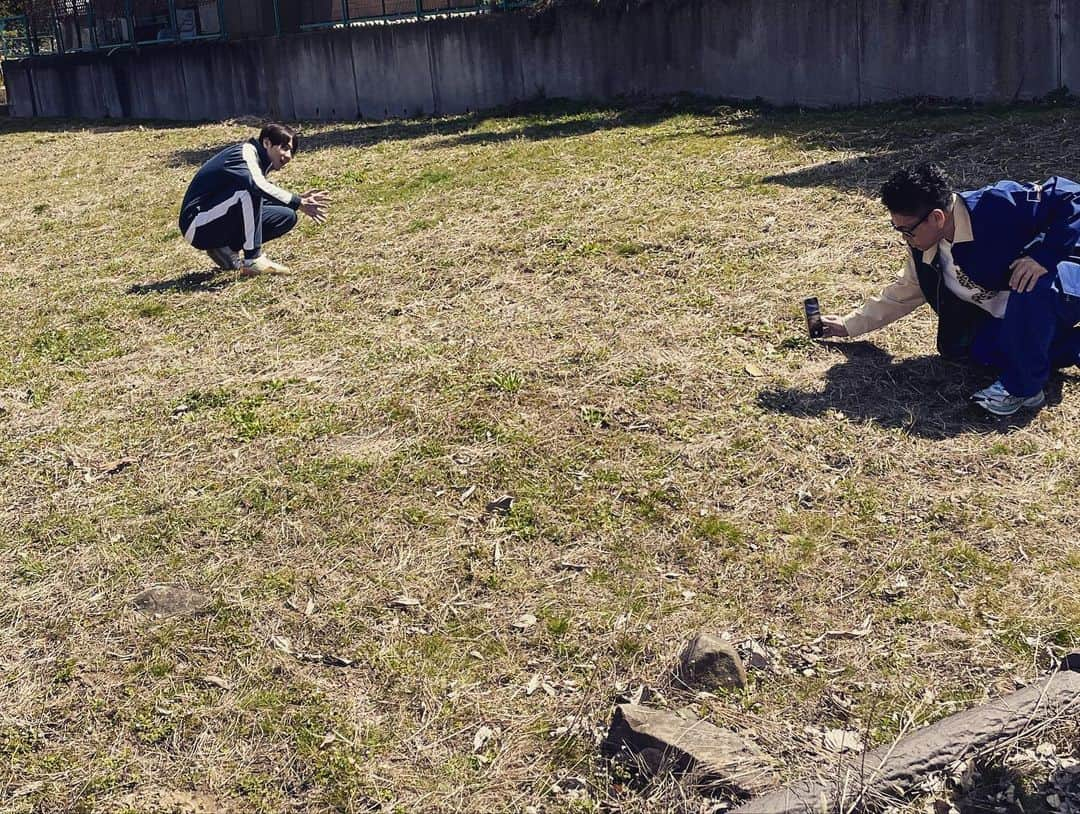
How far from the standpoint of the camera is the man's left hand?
4461 mm

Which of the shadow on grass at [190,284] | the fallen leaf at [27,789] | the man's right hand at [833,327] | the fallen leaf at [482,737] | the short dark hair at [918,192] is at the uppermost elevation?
the short dark hair at [918,192]

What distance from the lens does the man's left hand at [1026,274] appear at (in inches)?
176

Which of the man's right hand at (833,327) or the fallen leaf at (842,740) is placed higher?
the man's right hand at (833,327)

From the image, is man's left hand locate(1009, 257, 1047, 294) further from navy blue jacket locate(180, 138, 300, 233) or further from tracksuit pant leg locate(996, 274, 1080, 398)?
navy blue jacket locate(180, 138, 300, 233)

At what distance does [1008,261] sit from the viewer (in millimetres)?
4672

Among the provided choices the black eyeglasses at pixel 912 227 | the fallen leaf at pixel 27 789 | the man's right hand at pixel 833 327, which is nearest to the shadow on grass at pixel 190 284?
the man's right hand at pixel 833 327

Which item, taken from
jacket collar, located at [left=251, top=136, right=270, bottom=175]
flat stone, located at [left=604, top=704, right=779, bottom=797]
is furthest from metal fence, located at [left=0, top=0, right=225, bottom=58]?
flat stone, located at [left=604, top=704, right=779, bottom=797]

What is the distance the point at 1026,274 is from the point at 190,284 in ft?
18.3

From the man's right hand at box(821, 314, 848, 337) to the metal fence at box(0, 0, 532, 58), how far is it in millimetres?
10390

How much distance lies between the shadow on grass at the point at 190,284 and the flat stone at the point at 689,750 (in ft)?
17.7

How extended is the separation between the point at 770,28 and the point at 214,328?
8.06 meters

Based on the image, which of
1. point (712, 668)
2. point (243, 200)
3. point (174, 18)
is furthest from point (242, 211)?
point (174, 18)

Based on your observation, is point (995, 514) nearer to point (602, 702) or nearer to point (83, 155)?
point (602, 702)

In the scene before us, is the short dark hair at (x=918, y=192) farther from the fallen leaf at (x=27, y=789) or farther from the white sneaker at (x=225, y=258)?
the white sneaker at (x=225, y=258)
